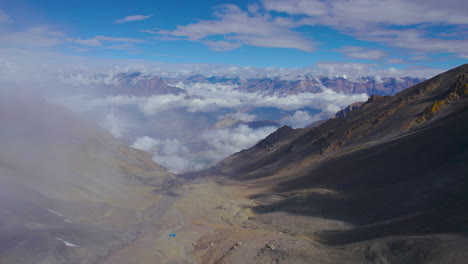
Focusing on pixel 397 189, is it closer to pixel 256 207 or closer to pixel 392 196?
pixel 392 196

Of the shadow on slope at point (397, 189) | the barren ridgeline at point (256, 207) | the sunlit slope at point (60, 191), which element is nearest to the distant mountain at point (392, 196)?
the shadow on slope at point (397, 189)

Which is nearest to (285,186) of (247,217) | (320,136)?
(247,217)

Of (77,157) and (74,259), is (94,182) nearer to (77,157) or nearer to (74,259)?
(77,157)

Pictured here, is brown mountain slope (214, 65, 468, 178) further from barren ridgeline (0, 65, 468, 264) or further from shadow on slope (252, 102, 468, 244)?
shadow on slope (252, 102, 468, 244)

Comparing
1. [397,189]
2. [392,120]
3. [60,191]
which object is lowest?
[60,191]

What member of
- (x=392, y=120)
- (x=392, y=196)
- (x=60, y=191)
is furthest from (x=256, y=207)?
(x=392, y=120)

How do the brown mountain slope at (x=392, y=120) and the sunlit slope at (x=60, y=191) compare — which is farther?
the brown mountain slope at (x=392, y=120)

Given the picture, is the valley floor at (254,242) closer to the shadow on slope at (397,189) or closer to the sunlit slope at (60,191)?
the shadow on slope at (397,189)

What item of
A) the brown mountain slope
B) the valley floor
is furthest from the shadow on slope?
the brown mountain slope
